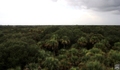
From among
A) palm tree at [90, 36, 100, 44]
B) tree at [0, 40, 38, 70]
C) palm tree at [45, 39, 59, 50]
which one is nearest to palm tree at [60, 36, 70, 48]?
palm tree at [45, 39, 59, 50]

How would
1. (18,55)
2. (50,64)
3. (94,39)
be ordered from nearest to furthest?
1. (50,64)
2. (18,55)
3. (94,39)

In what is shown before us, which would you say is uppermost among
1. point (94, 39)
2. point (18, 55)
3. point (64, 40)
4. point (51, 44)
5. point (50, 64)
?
point (94, 39)

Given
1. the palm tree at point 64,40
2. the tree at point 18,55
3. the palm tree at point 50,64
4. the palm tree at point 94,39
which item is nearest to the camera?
the palm tree at point 50,64

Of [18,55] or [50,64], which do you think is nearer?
[50,64]

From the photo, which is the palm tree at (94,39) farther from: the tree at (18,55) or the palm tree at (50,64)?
the palm tree at (50,64)

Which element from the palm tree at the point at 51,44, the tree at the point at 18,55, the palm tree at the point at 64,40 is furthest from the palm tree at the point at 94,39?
the tree at the point at 18,55

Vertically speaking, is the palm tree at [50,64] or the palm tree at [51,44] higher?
the palm tree at [51,44]

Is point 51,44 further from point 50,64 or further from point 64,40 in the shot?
point 50,64

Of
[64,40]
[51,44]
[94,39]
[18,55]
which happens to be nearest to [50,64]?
[18,55]

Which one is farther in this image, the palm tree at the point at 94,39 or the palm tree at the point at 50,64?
the palm tree at the point at 94,39

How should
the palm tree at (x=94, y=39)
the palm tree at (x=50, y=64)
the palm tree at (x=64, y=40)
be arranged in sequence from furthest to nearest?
the palm tree at (x=94, y=39), the palm tree at (x=64, y=40), the palm tree at (x=50, y=64)

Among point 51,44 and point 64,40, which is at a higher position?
point 64,40

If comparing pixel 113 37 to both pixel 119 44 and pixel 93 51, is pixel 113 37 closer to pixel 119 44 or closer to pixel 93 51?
pixel 119 44
